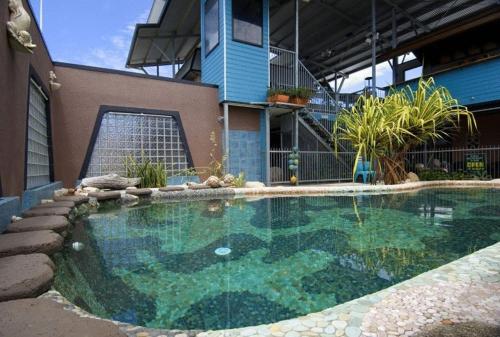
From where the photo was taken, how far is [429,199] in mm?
6043

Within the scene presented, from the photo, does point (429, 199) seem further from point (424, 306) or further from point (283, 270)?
point (424, 306)

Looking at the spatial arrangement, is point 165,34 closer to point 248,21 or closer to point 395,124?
point 248,21

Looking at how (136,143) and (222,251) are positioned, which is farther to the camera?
(136,143)

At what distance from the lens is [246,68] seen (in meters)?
8.89

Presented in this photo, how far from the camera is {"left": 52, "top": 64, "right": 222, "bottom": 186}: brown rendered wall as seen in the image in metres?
7.06

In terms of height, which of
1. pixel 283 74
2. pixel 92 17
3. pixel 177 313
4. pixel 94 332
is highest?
pixel 92 17

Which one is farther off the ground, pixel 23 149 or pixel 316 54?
pixel 316 54

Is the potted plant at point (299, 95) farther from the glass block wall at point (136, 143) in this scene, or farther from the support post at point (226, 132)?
the glass block wall at point (136, 143)

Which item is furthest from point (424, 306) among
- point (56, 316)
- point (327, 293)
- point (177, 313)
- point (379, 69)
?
point (379, 69)

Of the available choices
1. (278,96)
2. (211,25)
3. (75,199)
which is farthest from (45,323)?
(211,25)

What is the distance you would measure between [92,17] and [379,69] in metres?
17.0

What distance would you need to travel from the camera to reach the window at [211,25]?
905 cm

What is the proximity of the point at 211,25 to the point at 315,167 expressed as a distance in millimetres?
5708

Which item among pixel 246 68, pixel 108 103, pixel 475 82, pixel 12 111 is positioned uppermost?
pixel 246 68
